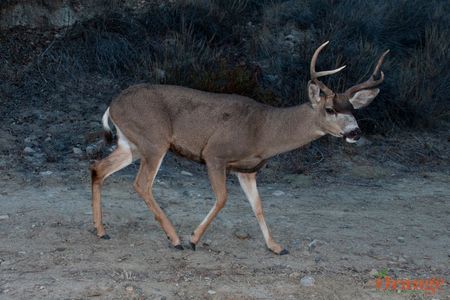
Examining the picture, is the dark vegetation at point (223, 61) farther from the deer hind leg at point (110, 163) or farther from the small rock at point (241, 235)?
the small rock at point (241, 235)

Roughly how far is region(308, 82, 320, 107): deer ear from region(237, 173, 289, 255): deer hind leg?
2.93 ft

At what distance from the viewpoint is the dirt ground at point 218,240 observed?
644 cm

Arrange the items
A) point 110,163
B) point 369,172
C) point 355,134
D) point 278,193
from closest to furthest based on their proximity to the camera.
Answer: point 355,134 < point 110,163 < point 278,193 < point 369,172

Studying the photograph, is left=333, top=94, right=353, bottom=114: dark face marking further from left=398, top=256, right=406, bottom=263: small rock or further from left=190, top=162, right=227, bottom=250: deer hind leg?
left=398, top=256, right=406, bottom=263: small rock

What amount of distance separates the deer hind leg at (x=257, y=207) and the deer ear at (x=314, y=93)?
89 cm

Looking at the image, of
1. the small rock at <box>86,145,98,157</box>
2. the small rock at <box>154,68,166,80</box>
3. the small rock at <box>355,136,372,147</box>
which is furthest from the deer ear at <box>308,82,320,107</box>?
the small rock at <box>154,68,166,80</box>

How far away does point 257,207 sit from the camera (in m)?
7.63

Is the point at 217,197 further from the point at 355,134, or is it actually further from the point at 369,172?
the point at 369,172

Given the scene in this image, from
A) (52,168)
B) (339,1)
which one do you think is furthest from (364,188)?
(339,1)

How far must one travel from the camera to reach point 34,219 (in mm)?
7859

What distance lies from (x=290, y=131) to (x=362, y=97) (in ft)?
2.72

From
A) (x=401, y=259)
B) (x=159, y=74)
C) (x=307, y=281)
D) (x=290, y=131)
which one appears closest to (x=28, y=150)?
(x=159, y=74)

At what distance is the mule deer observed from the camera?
7.42m

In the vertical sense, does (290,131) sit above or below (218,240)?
above
